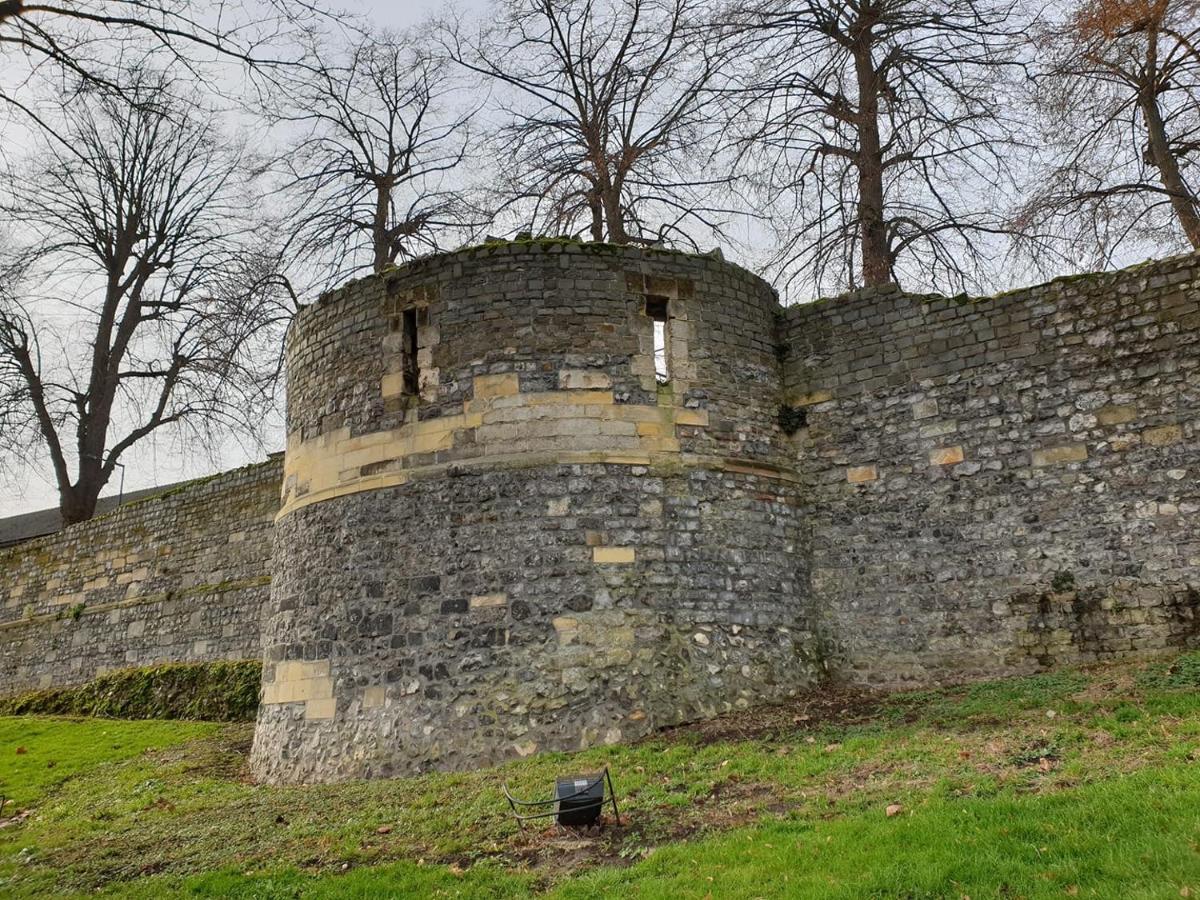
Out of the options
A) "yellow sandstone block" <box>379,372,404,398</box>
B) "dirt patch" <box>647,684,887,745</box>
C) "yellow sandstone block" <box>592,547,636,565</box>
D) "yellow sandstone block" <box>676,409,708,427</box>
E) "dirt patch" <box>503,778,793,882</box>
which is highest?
"yellow sandstone block" <box>379,372,404,398</box>

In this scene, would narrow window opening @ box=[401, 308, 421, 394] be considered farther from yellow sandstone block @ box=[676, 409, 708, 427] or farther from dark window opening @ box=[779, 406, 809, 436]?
dark window opening @ box=[779, 406, 809, 436]

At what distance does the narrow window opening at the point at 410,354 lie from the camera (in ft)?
33.7

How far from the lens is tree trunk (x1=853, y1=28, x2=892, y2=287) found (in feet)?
47.9

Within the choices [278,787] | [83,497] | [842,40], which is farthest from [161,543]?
[842,40]

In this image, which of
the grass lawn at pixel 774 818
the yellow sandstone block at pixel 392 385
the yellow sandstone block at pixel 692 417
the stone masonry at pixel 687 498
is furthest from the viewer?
the yellow sandstone block at pixel 392 385

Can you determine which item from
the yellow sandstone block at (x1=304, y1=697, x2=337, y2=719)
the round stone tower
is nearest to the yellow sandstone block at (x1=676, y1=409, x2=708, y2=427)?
the round stone tower

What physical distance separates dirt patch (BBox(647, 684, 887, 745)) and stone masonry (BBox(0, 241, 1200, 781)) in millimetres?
254

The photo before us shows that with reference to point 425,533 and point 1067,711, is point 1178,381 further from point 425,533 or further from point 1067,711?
point 425,533

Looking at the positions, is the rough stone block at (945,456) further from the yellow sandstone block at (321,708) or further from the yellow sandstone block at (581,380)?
the yellow sandstone block at (321,708)

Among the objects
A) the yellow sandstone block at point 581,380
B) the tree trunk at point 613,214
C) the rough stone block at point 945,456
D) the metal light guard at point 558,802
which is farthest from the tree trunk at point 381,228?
the metal light guard at point 558,802

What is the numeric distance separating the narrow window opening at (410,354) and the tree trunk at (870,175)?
722 cm

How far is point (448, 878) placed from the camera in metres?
6.05

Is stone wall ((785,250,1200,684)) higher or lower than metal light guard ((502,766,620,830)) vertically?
higher

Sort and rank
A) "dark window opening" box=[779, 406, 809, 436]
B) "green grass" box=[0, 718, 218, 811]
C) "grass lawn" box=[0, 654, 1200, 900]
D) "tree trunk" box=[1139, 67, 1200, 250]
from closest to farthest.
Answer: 1. "grass lawn" box=[0, 654, 1200, 900]
2. "dark window opening" box=[779, 406, 809, 436]
3. "green grass" box=[0, 718, 218, 811]
4. "tree trunk" box=[1139, 67, 1200, 250]
